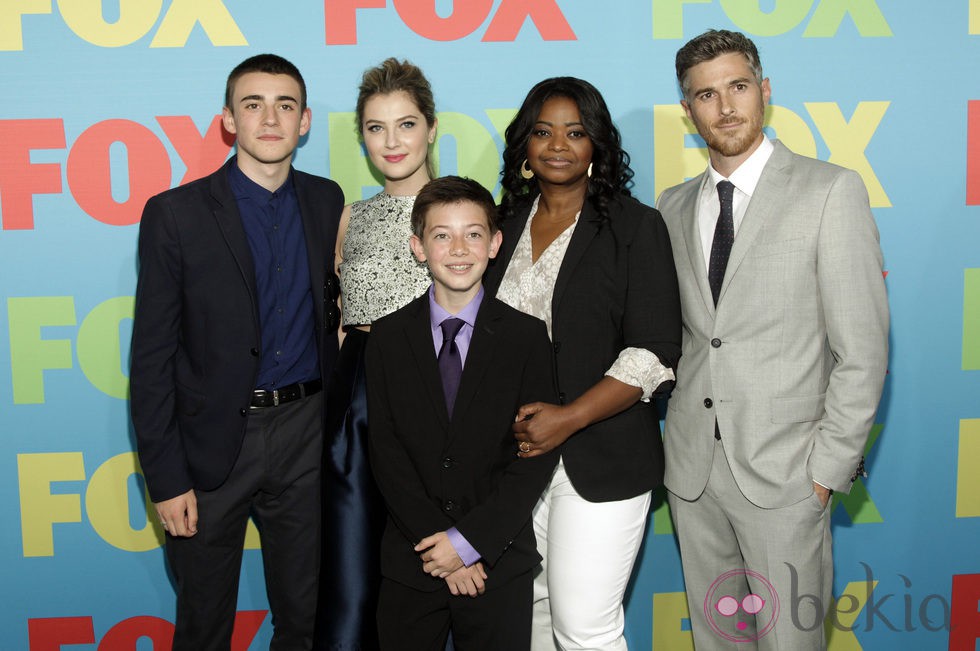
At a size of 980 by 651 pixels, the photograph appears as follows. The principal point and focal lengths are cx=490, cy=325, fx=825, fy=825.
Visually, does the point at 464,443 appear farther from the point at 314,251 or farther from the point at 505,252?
the point at 314,251

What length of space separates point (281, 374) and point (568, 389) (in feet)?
3.02

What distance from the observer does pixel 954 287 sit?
3.22m

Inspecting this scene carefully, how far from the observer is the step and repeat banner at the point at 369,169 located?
3.04m

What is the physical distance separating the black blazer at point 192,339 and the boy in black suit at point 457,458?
1.67 feet

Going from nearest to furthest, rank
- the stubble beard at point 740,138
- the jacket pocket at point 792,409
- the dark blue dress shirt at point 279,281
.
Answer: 1. the jacket pocket at point 792,409
2. the stubble beard at point 740,138
3. the dark blue dress shirt at point 279,281

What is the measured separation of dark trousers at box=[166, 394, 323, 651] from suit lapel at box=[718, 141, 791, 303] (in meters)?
1.35

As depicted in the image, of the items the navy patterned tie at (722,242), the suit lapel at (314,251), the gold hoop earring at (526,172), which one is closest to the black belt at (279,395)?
the suit lapel at (314,251)

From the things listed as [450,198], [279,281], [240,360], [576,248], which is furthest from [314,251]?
[576,248]

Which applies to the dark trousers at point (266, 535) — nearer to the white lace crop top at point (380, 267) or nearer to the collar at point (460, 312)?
the white lace crop top at point (380, 267)

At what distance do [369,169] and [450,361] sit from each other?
1205 millimetres

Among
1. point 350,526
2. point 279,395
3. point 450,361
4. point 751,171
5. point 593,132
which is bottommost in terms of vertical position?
point 350,526

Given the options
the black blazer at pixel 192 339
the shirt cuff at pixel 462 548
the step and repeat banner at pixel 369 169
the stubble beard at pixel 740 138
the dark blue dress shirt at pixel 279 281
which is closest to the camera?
the shirt cuff at pixel 462 548

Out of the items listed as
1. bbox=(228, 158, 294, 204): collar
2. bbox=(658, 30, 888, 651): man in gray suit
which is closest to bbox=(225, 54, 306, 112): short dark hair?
bbox=(228, 158, 294, 204): collar

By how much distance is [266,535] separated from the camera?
2.72 metres
